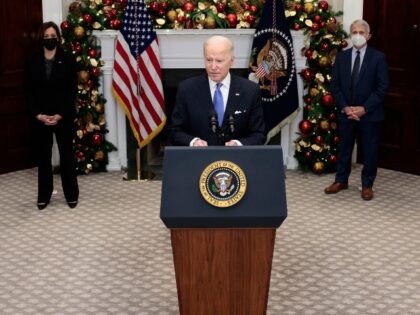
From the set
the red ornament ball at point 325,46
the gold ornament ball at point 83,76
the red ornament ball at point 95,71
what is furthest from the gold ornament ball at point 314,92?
the gold ornament ball at point 83,76

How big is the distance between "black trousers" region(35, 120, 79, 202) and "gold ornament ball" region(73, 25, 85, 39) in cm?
156

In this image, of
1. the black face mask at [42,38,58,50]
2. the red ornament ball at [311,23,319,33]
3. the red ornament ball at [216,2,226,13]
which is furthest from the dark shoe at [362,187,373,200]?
the black face mask at [42,38,58,50]

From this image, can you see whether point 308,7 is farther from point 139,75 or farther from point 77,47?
point 77,47

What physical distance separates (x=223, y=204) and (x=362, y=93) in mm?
4622

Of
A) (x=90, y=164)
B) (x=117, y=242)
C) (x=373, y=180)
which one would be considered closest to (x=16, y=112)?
(x=90, y=164)

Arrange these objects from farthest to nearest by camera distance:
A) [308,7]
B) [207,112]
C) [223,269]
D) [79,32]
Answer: [308,7]
[79,32]
[207,112]
[223,269]

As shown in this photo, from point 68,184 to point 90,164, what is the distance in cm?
133

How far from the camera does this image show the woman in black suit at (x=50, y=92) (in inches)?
327

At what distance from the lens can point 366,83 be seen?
8773 millimetres

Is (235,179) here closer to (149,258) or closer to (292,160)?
(149,258)

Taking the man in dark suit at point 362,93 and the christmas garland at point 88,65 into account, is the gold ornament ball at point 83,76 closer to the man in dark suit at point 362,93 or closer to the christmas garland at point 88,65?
the christmas garland at point 88,65

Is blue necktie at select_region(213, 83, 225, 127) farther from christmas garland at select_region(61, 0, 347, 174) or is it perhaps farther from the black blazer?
christmas garland at select_region(61, 0, 347, 174)

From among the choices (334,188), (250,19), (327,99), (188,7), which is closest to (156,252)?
(334,188)

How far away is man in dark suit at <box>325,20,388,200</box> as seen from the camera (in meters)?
8.70
